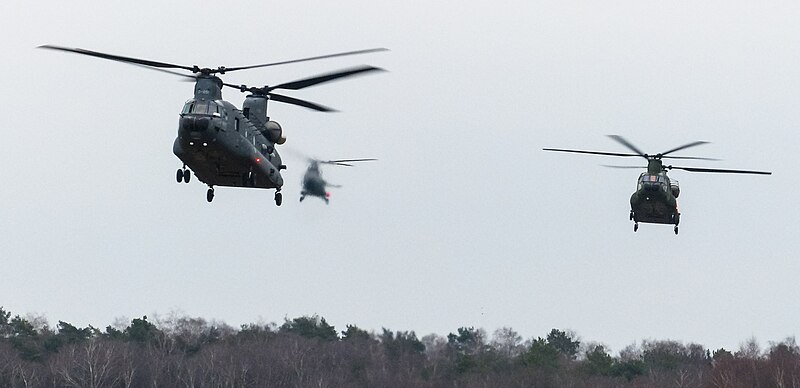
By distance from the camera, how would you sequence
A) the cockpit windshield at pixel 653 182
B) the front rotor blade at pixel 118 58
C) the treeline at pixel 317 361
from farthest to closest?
1. the treeline at pixel 317 361
2. the cockpit windshield at pixel 653 182
3. the front rotor blade at pixel 118 58

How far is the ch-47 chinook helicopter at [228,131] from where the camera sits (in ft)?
159

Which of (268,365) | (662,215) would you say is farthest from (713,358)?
(662,215)

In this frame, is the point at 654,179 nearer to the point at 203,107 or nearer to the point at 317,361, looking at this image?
the point at 203,107

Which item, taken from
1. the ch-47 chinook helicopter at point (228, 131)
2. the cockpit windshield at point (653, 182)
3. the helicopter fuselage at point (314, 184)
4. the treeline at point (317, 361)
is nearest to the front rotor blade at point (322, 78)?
the ch-47 chinook helicopter at point (228, 131)

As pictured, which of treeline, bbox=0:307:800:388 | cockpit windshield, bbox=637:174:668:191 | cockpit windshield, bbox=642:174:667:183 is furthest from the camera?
treeline, bbox=0:307:800:388

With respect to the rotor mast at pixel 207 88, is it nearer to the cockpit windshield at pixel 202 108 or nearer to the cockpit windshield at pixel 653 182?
the cockpit windshield at pixel 202 108

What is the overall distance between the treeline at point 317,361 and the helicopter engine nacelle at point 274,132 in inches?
1954

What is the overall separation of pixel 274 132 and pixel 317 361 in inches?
2307

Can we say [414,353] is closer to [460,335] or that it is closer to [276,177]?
[460,335]

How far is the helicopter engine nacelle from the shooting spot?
5334 centimetres

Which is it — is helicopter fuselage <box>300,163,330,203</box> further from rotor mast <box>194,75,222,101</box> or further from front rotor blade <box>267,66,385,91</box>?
rotor mast <box>194,75,222,101</box>

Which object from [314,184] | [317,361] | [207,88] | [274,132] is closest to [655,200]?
[314,184]

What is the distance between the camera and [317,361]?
362 ft

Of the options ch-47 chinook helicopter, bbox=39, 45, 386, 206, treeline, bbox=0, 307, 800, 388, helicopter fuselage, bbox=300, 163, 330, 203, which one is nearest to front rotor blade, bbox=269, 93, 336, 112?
ch-47 chinook helicopter, bbox=39, 45, 386, 206
